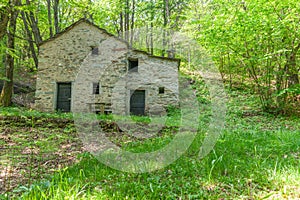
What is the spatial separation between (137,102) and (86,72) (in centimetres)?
300

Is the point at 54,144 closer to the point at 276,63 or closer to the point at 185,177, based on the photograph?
the point at 185,177

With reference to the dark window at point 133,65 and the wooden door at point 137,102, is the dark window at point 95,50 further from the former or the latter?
the wooden door at point 137,102

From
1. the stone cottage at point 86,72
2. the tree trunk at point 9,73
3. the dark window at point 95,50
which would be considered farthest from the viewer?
the dark window at point 95,50

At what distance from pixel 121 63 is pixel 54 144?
6324 millimetres

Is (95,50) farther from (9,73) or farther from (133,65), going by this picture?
(9,73)

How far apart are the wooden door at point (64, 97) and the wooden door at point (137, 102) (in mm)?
3202

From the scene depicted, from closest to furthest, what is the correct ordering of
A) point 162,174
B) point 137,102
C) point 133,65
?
1. point 162,174
2. point 137,102
3. point 133,65

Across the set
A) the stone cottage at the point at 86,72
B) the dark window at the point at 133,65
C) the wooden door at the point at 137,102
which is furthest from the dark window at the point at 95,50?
the wooden door at the point at 137,102

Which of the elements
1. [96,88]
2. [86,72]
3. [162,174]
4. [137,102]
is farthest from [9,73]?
[162,174]

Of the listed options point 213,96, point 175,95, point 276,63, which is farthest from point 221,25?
point 213,96

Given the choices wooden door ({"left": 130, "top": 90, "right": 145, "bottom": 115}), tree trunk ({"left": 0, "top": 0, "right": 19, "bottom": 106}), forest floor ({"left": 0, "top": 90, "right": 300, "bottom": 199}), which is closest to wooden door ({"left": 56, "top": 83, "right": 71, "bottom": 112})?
tree trunk ({"left": 0, "top": 0, "right": 19, "bottom": 106})

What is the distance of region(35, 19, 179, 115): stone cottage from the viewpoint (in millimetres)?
9992

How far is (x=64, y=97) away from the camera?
10227 millimetres

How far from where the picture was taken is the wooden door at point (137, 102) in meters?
10.4
